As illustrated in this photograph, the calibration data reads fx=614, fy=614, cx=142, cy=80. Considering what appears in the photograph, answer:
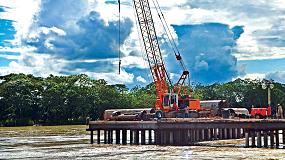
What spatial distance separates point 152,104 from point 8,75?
3680cm

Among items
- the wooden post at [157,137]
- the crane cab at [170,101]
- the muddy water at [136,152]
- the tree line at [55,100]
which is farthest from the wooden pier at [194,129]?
the tree line at [55,100]

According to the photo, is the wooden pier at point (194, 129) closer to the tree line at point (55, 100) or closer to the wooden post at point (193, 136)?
the wooden post at point (193, 136)

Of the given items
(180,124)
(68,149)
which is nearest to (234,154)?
(180,124)

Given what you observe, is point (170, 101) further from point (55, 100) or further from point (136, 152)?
point (55, 100)

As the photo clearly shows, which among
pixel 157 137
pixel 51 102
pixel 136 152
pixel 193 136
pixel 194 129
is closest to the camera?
pixel 136 152

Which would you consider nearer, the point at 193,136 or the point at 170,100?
the point at 193,136

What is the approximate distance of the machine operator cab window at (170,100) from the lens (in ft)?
246

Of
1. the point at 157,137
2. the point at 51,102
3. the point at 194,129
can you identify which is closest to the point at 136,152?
the point at 194,129

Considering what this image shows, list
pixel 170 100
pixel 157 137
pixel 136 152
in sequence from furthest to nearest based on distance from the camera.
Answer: pixel 170 100 < pixel 157 137 < pixel 136 152

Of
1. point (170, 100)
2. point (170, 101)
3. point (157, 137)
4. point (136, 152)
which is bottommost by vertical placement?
point (136, 152)

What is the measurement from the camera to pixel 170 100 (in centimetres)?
7488

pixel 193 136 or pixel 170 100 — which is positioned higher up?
pixel 170 100

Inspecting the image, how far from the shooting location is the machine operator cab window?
74875mm

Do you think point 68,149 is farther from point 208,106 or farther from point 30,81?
point 30,81
